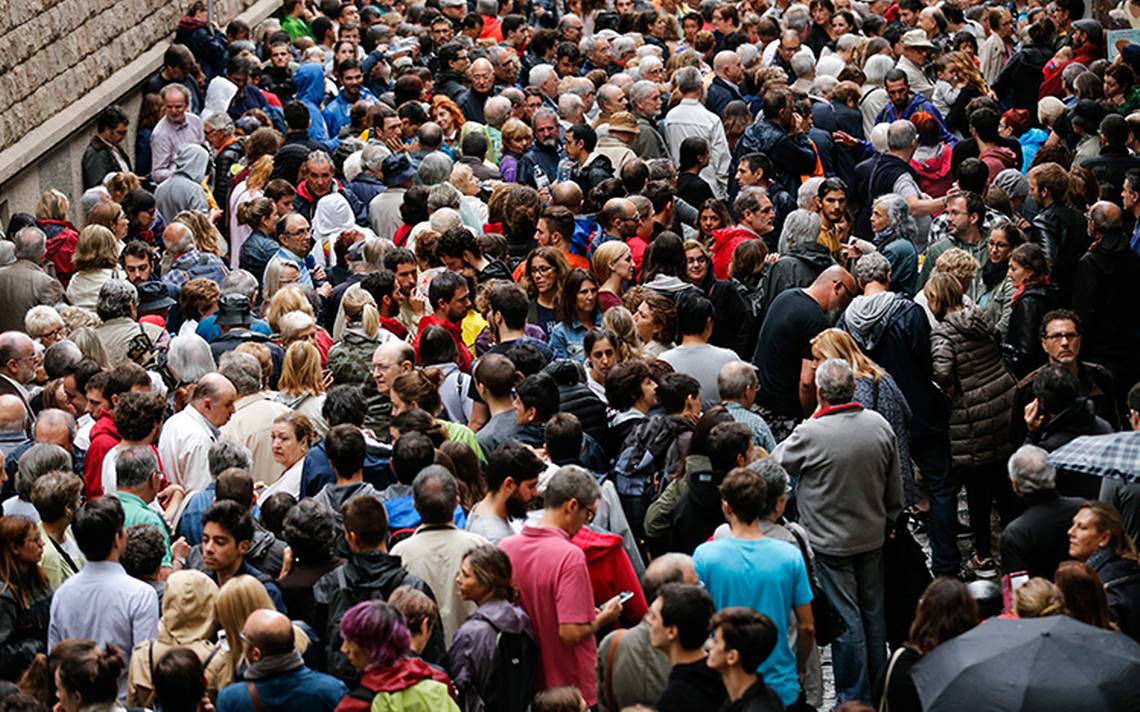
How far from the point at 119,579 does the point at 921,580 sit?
3.93 metres

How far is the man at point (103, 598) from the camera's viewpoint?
7.87m

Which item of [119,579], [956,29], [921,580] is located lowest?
[956,29]

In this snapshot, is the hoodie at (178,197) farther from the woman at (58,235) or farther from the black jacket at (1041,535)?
the black jacket at (1041,535)

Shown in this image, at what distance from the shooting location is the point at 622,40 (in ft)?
64.1

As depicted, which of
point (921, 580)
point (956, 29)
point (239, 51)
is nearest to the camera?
point (921, 580)

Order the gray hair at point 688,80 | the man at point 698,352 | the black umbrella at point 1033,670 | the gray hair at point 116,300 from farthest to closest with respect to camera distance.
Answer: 1. the gray hair at point 688,80
2. the gray hair at point 116,300
3. the man at point 698,352
4. the black umbrella at point 1033,670

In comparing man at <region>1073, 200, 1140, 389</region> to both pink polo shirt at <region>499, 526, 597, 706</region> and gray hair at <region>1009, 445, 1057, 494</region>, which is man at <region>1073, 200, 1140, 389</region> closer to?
gray hair at <region>1009, 445, 1057, 494</region>

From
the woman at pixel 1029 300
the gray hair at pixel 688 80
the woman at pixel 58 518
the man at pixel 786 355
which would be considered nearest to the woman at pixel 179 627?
the woman at pixel 58 518

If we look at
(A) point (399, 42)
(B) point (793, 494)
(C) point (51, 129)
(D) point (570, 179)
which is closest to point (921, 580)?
(B) point (793, 494)

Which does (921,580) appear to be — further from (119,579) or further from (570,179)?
(570,179)

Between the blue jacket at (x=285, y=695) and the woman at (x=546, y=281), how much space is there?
15.0ft

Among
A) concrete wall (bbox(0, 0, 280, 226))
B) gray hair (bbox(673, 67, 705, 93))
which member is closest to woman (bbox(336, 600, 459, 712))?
gray hair (bbox(673, 67, 705, 93))

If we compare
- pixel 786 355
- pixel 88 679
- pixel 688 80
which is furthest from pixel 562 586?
pixel 688 80

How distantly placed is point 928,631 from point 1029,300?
4.55m
